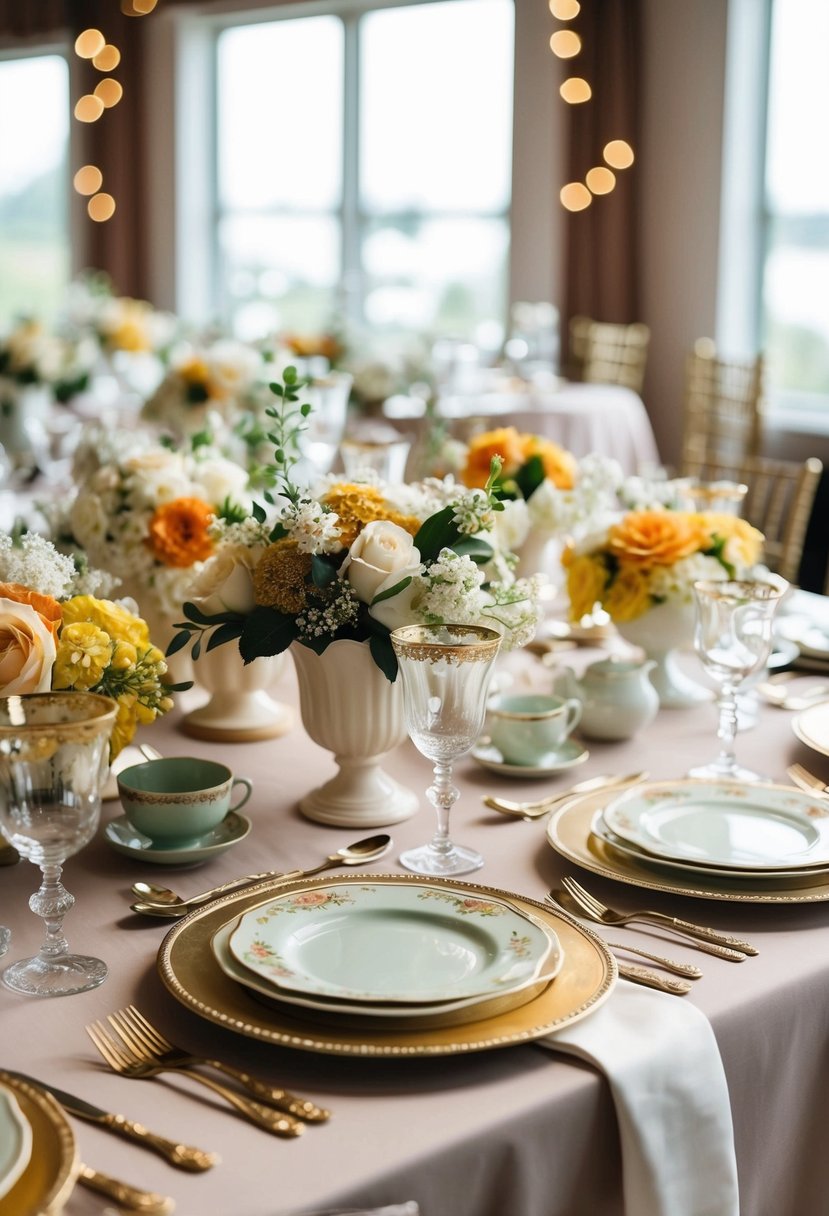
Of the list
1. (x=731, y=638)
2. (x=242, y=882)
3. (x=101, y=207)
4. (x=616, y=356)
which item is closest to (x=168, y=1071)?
(x=242, y=882)

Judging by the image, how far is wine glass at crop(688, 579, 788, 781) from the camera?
143cm

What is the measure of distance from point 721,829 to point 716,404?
437 centimetres

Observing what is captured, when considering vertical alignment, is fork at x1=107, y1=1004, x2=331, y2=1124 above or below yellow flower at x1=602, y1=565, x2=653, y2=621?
below

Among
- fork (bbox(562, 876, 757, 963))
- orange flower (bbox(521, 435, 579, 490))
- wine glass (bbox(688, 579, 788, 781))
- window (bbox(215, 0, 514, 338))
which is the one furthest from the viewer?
window (bbox(215, 0, 514, 338))

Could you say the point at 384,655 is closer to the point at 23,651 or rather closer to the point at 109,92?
the point at 23,651

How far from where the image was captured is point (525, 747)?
1511mm

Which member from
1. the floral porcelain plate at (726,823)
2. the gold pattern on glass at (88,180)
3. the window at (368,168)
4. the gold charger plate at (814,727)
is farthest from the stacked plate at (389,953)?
the gold pattern on glass at (88,180)

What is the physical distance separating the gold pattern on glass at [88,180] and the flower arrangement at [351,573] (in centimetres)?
783

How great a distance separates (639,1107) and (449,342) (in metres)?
3.89

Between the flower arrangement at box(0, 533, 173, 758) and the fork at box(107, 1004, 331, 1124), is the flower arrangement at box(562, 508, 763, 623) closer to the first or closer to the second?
the flower arrangement at box(0, 533, 173, 758)

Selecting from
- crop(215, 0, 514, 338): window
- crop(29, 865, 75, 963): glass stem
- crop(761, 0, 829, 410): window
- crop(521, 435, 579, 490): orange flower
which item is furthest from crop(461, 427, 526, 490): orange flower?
crop(215, 0, 514, 338): window

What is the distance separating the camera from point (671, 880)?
1.20m

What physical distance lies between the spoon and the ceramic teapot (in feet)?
1.30

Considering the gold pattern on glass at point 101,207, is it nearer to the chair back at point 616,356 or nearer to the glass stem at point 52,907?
the chair back at point 616,356
